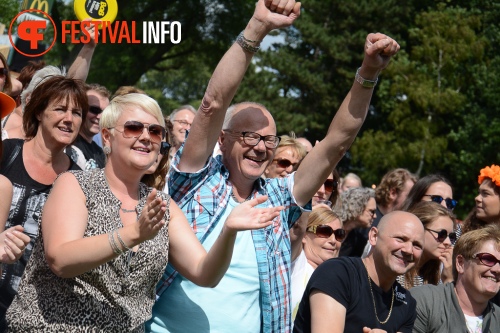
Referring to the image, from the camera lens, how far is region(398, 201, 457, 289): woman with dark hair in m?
6.07

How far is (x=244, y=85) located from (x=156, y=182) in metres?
32.5

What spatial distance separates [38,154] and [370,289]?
76.2 inches

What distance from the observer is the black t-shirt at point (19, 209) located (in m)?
4.00

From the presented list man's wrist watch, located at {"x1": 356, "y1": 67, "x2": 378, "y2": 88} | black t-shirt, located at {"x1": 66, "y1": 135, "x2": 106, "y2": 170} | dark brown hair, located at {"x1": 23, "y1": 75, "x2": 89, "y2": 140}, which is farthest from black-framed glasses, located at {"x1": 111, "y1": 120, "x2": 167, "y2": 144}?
black t-shirt, located at {"x1": 66, "y1": 135, "x2": 106, "y2": 170}

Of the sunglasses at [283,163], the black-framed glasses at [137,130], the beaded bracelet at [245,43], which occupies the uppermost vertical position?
the beaded bracelet at [245,43]

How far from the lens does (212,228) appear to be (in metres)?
3.80

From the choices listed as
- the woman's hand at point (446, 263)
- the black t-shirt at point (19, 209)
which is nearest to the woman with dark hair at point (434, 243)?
the woman's hand at point (446, 263)

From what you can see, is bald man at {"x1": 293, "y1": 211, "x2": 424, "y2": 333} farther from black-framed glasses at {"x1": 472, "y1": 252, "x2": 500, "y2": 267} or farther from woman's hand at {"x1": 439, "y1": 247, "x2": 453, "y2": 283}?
woman's hand at {"x1": 439, "y1": 247, "x2": 453, "y2": 283}

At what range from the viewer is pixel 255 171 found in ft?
12.7

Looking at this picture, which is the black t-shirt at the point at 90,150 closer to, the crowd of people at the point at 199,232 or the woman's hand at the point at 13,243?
the crowd of people at the point at 199,232

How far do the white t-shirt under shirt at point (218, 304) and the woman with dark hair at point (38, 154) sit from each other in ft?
2.75

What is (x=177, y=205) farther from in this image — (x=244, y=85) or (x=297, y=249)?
(x=244, y=85)

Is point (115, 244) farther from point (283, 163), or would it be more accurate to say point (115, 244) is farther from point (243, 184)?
point (283, 163)

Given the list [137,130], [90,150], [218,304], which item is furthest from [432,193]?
[137,130]
